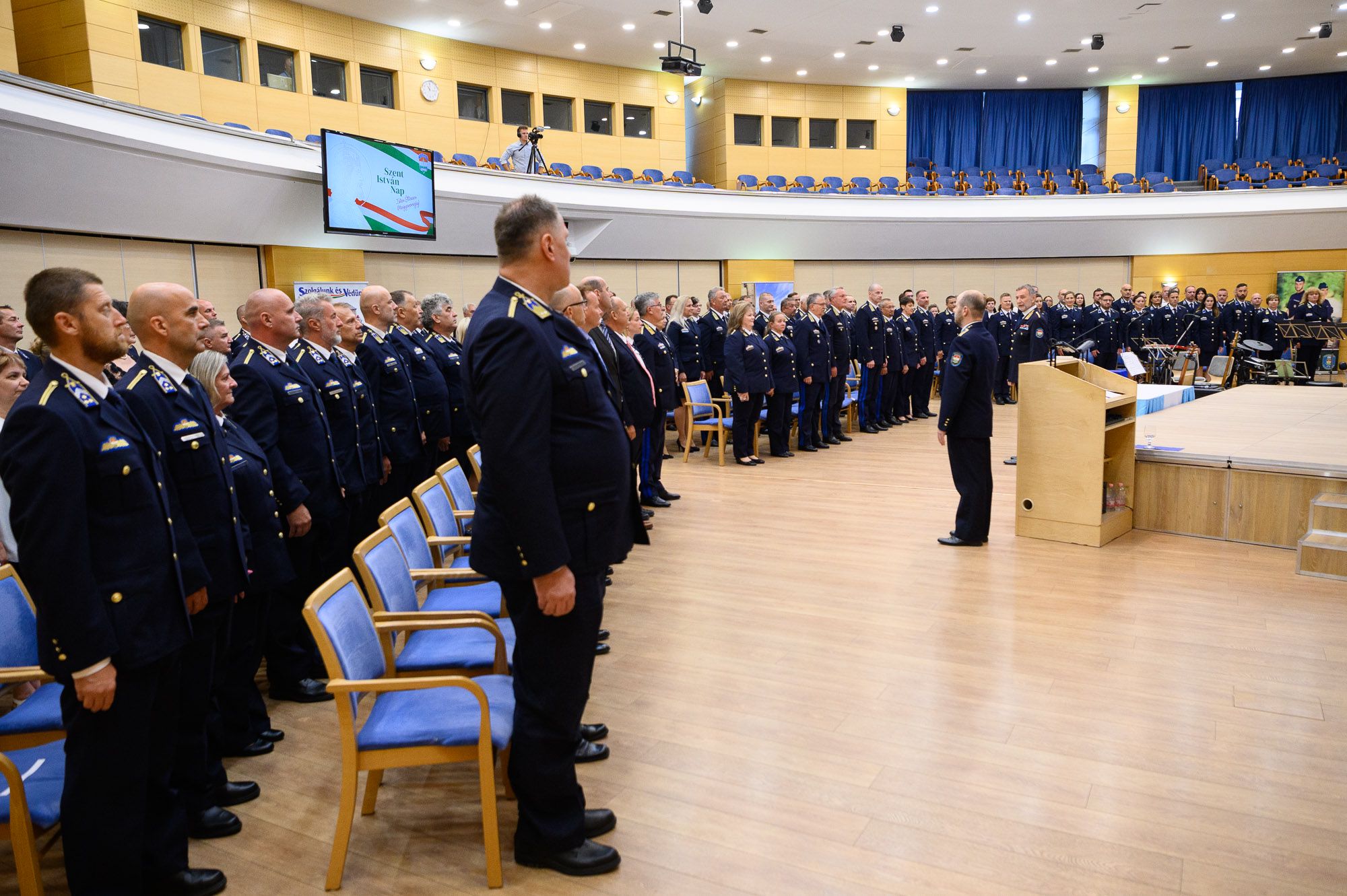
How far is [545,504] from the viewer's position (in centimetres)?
197

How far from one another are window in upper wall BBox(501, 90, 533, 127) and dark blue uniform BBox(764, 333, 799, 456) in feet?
29.3

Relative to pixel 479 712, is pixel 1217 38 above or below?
above

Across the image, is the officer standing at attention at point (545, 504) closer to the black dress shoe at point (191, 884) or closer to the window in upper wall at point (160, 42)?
the black dress shoe at point (191, 884)

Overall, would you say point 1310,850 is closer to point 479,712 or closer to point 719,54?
point 479,712

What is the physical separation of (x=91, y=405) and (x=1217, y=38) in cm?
1880

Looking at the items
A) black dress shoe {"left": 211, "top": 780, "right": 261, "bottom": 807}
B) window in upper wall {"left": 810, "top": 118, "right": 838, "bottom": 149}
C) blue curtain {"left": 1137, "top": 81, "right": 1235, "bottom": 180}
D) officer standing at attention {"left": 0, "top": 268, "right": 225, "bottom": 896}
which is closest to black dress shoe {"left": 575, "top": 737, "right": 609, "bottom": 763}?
black dress shoe {"left": 211, "top": 780, "right": 261, "bottom": 807}

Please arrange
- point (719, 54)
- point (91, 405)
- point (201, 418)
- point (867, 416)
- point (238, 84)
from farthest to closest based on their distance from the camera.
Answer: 1. point (719, 54)
2. point (238, 84)
3. point (867, 416)
4. point (201, 418)
5. point (91, 405)

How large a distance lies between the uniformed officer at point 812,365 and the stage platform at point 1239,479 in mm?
3063

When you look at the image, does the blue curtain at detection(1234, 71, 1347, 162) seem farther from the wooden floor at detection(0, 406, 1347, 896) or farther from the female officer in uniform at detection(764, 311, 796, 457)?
the wooden floor at detection(0, 406, 1347, 896)

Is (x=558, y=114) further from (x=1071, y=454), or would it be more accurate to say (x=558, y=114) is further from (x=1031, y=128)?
(x=1071, y=454)

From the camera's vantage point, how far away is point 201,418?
2422mm

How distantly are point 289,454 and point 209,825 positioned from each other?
4.69 feet

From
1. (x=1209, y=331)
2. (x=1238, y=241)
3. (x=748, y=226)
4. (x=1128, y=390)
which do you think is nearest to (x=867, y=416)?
(x=1128, y=390)

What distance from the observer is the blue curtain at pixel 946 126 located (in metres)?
19.1
